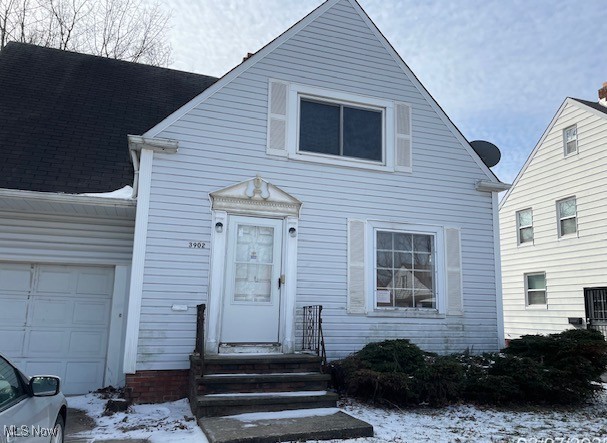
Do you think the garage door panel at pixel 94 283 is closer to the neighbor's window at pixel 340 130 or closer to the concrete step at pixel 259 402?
the concrete step at pixel 259 402

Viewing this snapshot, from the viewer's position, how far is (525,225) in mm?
15039

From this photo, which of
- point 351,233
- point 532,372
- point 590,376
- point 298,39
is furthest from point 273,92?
A: point 590,376

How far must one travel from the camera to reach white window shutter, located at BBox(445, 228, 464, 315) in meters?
8.34

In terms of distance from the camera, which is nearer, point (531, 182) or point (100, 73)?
point (100, 73)

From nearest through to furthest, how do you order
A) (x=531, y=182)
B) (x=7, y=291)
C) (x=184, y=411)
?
(x=184, y=411), (x=7, y=291), (x=531, y=182)

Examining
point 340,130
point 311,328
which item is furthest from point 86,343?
point 340,130

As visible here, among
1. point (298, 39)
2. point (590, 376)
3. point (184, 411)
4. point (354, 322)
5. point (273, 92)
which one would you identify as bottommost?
point (184, 411)

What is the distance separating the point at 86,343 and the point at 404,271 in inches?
208

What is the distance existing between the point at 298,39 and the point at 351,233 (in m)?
3.43

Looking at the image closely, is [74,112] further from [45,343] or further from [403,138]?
[403,138]

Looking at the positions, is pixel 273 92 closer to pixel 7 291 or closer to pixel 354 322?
pixel 354 322

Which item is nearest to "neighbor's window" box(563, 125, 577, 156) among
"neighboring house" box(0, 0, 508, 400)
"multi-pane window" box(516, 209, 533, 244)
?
"multi-pane window" box(516, 209, 533, 244)

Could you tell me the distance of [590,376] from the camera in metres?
6.79

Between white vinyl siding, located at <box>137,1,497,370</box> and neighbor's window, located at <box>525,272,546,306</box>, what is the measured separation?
6547mm
